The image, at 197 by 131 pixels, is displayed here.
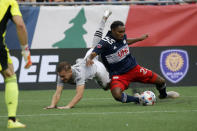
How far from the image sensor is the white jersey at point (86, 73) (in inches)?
413

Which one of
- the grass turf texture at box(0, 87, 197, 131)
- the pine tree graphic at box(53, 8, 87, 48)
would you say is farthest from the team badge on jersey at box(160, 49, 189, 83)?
the grass turf texture at box(0, 87, 197, 131)

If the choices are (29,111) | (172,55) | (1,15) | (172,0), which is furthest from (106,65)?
(172,0)

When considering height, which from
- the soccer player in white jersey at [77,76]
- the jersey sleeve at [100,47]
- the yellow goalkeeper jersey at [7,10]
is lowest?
the soccer player in white jersey at [77,76]

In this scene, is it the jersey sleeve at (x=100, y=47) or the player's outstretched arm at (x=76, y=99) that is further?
the jersey sleeve at (x=100, y=47)

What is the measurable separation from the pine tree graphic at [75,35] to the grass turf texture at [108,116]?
5.46 m

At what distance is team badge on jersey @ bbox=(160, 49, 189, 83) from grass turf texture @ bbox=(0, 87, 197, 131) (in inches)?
132

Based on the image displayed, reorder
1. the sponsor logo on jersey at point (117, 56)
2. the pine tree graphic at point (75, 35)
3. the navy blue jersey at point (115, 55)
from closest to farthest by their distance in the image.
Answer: the navy blue jersey at point (115, 55), the sponsor logo on jersey at point (117, 56), the pine tree graphic at point (75, 35)

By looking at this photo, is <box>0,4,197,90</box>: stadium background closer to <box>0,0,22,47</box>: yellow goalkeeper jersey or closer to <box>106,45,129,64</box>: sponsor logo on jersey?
<box>106,45,129,64</box>: sponsor logo on jersey

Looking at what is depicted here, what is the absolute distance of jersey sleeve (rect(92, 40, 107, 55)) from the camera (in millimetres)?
10651

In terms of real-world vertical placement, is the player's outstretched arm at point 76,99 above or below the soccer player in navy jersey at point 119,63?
below

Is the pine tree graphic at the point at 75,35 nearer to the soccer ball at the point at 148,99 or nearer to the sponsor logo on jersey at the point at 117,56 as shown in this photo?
the sponsor logo on jersey at the point at 117,56

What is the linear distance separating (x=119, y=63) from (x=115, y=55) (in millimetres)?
201

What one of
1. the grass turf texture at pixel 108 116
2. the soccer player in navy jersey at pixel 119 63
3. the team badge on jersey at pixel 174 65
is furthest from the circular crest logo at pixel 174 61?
the soccer player in navy jersey at pixel 119 63

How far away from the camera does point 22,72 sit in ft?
52.1
